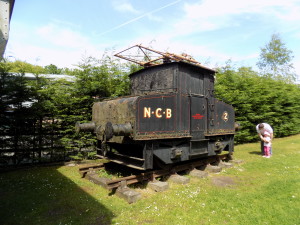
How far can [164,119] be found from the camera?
19.4 ft

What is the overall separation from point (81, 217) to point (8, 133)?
17.1 ft

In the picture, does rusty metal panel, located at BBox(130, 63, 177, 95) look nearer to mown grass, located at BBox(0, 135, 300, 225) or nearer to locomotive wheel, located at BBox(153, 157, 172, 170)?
locomotive wheel, located at BBox(153, 157, 172, 170)

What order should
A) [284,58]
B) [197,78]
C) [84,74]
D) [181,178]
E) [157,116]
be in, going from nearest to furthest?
1. [157,116]
2. [181,178]
3. [197,78]
4. [84,74]
5. [284,58]

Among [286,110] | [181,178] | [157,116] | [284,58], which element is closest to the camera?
[157,116]

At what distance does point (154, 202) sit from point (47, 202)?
8.50 feet

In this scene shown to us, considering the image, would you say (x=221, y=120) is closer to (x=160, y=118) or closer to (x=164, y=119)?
(x=164, y=119)

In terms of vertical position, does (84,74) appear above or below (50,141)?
above

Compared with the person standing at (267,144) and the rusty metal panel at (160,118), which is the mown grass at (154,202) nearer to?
the rusty metal panel at (160,118)

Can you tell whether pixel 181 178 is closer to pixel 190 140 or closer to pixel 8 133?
pixel 190 140

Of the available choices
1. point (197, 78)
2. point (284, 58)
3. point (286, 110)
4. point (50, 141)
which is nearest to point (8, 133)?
point (50, 141)

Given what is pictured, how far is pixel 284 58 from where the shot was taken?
32.1 m

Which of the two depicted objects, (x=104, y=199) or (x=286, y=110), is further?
(x=286, y=110)

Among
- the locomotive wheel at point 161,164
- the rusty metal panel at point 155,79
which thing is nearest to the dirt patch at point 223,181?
the locomotive wheel at point 161,164

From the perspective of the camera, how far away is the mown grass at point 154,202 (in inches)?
167
